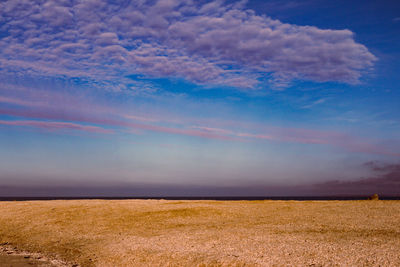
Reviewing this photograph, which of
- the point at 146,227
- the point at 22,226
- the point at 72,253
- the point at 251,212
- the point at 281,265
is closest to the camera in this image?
the point at 281,265

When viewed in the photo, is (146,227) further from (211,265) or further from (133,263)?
(211,265)

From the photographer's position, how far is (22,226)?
2753 centimetres

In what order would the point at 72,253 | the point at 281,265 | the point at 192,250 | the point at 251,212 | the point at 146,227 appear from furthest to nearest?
the point at 251,212 < the point at 146,227 < the point at 72,253 < the point at 192,250 < the point at 281,265

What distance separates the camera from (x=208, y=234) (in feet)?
71.4

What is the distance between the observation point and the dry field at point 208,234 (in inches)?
646

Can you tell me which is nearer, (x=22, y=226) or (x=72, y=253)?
(x=72, y=253)

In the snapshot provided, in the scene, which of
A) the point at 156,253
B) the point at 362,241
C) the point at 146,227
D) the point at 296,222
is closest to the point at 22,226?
the point at 146,227

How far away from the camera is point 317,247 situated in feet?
57.8

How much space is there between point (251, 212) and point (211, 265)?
54.9ft

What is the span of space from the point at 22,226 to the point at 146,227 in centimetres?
970

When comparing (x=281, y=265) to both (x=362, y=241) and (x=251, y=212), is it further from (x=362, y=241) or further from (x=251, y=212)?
(x=251, y=212)

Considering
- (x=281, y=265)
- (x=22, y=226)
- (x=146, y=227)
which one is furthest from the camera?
(x=22, y=226)

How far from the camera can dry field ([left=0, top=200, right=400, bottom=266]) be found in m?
16.4

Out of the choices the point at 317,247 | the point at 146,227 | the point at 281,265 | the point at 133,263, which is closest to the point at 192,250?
the point at 133,263
